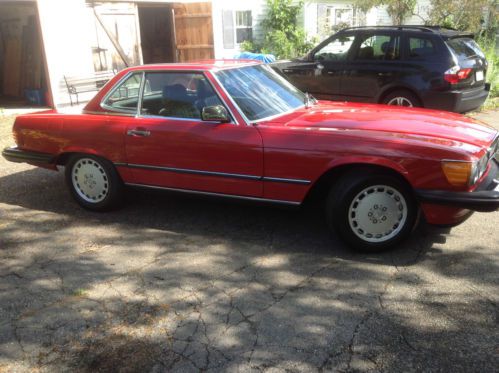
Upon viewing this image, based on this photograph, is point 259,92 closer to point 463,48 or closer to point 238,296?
point 238,296

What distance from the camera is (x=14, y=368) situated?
2.77 meters

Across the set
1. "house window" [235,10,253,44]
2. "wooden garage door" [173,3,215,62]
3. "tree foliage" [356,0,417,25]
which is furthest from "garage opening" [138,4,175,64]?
"tree foliage" [356,0,417,25]

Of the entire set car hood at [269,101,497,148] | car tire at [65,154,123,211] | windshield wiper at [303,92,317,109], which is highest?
windshield wiper at [303,92,317,109]

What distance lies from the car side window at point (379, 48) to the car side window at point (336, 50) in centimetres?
25

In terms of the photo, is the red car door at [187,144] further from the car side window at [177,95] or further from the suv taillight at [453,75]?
the suv taillight at [453,75]

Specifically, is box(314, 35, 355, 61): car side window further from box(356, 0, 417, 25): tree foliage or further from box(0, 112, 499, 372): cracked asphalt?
box(356, 0, 417, 25): tree foliage

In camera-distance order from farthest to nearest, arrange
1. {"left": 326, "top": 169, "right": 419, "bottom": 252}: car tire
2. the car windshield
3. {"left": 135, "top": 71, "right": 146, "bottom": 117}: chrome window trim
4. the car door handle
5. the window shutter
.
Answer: the window shutter, {"left": 135, "top": 71, "right": 146, "bottom": 117}: chrome window trim, the car door handle, the car windshield, {"left": 326, "top": 169, "right": 419, "bottom": 252}: car tire

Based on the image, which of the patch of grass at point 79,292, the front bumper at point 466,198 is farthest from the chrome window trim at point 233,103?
the patch of grass at point 79,292

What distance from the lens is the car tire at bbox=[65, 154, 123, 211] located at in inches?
193

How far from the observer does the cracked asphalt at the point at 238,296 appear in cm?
278

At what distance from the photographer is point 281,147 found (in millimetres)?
4012

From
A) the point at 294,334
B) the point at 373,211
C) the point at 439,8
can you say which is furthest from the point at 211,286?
the point at 439,8

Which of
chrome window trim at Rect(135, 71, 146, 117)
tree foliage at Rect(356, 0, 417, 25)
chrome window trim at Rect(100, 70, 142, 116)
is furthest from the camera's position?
tree foliage at Rect(356, 0, 417, 25)

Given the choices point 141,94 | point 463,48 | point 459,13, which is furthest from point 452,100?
Answer: point 459,13
